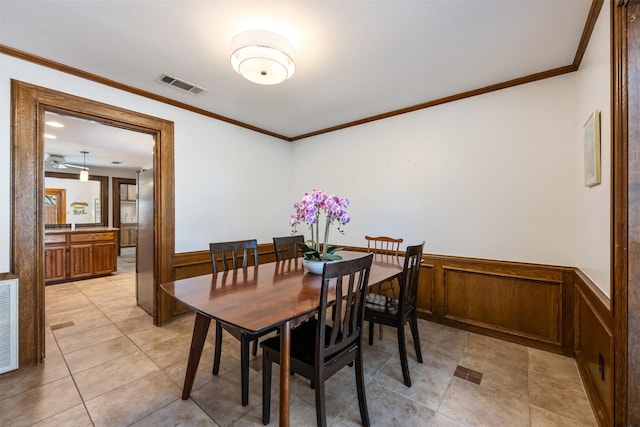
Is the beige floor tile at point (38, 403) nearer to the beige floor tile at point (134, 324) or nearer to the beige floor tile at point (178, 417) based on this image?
the beige floor tile at point (178, 417)

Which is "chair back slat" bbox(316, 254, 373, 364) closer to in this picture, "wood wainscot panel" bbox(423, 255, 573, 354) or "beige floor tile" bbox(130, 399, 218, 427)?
"beige floor tile" bbox(130, 399, 218, 427)

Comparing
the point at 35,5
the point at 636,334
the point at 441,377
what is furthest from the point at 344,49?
the point at 441,377

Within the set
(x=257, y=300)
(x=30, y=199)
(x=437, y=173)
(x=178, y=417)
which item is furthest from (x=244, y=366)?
(x=437, y=173)

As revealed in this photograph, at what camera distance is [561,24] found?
1.79 meters

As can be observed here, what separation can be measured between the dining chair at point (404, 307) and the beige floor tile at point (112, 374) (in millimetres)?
1798

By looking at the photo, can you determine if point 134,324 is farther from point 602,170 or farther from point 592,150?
point 592,150

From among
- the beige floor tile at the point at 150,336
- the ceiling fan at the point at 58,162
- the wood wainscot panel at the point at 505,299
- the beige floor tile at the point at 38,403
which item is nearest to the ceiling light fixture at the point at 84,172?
the ceiling fan at the point at 58,162

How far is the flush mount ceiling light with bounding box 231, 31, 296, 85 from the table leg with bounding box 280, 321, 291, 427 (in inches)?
65.4

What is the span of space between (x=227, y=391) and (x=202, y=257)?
1752 mm

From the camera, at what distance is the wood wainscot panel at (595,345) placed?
1.41 meters

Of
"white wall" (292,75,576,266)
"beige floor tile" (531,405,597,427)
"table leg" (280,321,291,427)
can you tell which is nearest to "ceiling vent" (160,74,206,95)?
→ "white wall" (292,75,576,266)

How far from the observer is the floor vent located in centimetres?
199

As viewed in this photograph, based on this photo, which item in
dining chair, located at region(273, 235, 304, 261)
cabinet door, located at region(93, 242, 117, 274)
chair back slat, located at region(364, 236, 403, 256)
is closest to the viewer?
dining chair, located at region(273, 235, 304, 261)

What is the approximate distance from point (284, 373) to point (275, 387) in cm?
79
